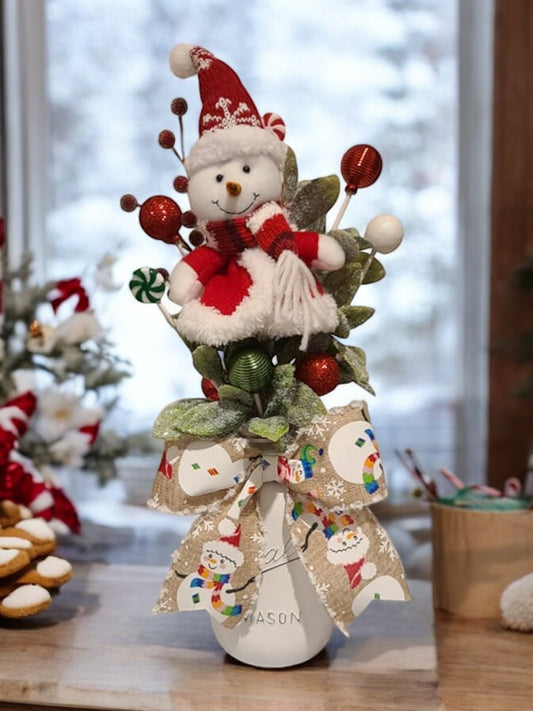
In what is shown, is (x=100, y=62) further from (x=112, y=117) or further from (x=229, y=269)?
(x=229, y=269)

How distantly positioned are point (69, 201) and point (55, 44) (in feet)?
1.02

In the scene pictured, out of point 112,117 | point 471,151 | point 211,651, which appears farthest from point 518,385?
point 211,651

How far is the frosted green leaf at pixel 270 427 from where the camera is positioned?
2.22ft

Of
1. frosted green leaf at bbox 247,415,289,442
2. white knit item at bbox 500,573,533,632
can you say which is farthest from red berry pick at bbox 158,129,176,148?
white knit item at bbox 500,573,533,632

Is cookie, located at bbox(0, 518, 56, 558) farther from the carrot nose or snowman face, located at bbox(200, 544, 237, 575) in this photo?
the carrot nose

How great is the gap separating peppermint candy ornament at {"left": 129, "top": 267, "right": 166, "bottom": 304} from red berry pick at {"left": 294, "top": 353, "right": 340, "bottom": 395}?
0.13 metres

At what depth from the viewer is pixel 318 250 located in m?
0.69

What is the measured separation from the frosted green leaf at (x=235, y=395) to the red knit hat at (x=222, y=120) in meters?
0.18

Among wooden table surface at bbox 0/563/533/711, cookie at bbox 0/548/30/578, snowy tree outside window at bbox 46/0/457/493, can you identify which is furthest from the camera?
snowy tree outside window at bbox 46/0/457/493

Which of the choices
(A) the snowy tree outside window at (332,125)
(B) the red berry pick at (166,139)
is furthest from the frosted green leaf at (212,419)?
(A) the snowy tree outside window at (332,125)

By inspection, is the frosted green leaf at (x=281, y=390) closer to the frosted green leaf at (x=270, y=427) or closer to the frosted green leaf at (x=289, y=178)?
the frosted green leaf at (x=270, y=427)

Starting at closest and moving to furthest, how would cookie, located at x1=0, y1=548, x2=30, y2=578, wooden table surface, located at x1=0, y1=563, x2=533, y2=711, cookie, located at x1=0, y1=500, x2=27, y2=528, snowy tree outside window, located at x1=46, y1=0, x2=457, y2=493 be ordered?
wooden table surface, located at x1=0, y1=563, x2=533, y2=711 < cookie, located at x1=0, y1=548, x2=30, y2=578 < cookie, located at x1=0, y1=500, x2=27, y2=528 < snowy tree outside window, located at x1=46, y1=0, x2=457, y2=493

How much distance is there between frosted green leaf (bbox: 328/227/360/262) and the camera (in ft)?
2.36

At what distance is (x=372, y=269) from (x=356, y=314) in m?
0.04
